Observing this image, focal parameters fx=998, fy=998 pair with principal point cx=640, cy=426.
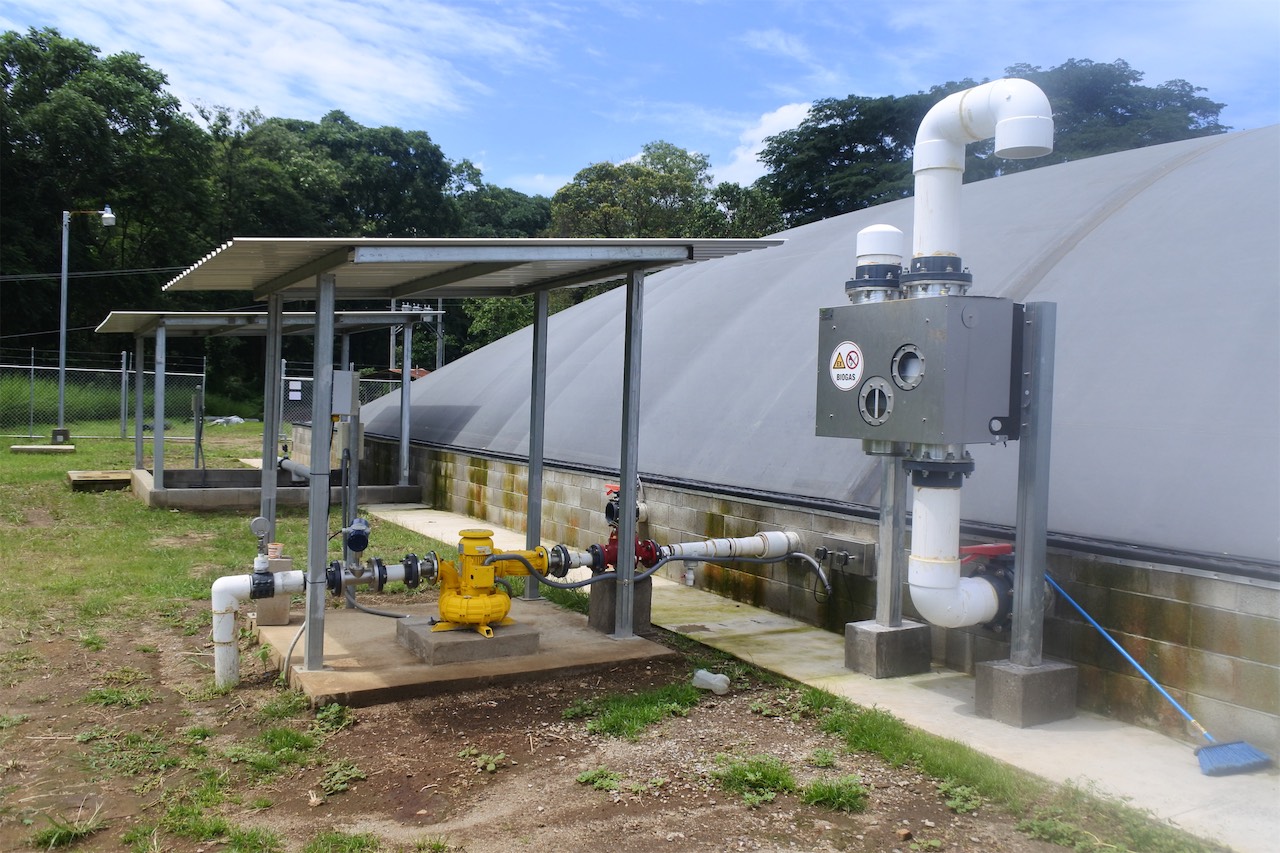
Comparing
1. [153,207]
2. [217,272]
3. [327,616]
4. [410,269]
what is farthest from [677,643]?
[153,207]

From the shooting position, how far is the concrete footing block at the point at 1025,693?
16.4ft

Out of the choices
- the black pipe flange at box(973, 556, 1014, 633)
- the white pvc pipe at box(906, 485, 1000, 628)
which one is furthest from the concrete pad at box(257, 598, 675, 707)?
the black pipe flange at box(973, 556, 1014, 633)

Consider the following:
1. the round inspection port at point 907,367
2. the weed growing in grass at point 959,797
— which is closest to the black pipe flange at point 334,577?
the round inspection port at point 907,367

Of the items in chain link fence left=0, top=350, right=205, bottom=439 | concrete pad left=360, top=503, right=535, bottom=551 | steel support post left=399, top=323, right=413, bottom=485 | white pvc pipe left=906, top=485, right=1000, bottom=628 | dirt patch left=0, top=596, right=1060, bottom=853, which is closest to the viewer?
dirt patch left=0, top=596, right=1060, bottom=853

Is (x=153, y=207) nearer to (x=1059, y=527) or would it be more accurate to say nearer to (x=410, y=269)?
(x=410, y=269)

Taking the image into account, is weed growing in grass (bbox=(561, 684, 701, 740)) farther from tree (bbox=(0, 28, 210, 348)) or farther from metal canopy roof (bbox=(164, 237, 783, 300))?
tree (bbox=(0, 28, 210, 348))

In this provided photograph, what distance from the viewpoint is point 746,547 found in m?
7.36

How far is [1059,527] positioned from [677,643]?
8.38 feet

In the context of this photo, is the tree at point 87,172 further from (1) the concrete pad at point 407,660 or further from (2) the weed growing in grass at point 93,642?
(1) the concrete pad at point 407,660

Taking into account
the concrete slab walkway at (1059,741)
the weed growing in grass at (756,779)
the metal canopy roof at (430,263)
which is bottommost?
the weed growing in grass at (756,779)

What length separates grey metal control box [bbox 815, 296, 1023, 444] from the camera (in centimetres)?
503

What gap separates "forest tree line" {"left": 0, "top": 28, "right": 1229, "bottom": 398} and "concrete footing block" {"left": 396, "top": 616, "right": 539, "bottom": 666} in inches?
1088

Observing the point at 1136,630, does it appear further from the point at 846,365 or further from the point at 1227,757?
the point at 846,365

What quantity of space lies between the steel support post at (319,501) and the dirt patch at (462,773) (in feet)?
1.33
